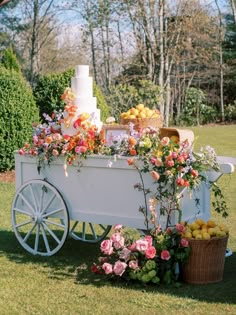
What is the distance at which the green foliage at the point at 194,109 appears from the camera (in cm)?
2267

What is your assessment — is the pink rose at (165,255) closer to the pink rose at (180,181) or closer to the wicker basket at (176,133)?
the pink rose at (180,181)

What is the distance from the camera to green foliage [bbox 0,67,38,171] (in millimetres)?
9539

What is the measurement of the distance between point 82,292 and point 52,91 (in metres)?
7.13

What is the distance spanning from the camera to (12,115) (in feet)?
31.5

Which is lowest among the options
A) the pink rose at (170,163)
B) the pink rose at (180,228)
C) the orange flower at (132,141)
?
the pink rose at (180,228)

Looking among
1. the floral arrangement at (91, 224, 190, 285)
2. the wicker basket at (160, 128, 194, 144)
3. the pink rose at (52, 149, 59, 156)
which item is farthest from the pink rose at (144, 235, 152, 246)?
the pink rose at (52, 149, 59, 156)

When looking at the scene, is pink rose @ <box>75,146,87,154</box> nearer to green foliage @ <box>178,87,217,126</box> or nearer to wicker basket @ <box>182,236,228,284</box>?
wicker basket @ <box>182,236,228,284</box>

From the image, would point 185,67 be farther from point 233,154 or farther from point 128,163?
point 128,163

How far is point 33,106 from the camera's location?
10.1 m

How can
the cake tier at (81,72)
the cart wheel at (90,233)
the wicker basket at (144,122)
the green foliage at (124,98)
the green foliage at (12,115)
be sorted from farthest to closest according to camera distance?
the green foliage at (124,98), the green foliage at (12,115), the cart wheel at (90,233), the cake tier at (81,72), the wicker basket at (144,122)

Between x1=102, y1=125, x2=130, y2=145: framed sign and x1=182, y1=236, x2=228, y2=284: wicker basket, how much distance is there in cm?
103

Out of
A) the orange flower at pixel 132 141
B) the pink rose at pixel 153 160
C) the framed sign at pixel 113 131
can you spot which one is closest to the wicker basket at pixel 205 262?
the pink rose at pixel 153 160

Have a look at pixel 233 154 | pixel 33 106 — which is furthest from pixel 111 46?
pixel 33 106

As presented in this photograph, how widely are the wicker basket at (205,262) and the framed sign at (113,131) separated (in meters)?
1.03
